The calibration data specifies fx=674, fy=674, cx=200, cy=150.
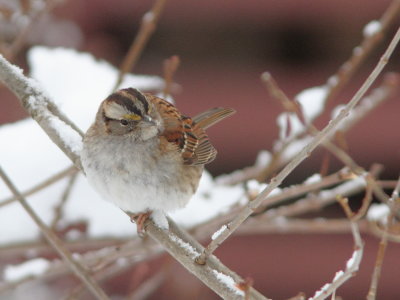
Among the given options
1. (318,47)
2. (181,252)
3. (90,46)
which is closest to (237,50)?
(318,47)

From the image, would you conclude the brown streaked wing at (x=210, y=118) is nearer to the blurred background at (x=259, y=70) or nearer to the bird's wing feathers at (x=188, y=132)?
the bird's wing feathers at (x=188, y=132)

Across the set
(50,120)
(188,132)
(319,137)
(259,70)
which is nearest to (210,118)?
(188,132)

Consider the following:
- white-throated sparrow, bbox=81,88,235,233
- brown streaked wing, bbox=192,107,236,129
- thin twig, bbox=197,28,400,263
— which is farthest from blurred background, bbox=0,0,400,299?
thin twig, bbox=197,28,400,263

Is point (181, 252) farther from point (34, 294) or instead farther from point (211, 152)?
point (34, 294)

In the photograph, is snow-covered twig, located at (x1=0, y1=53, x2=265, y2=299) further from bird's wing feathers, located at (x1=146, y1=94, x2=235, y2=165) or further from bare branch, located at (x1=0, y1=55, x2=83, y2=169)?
bird's wing feathers, located at (x1=146, y1=94, x2=235, y2=165)

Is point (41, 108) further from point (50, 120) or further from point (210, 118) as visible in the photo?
point (210, 118)

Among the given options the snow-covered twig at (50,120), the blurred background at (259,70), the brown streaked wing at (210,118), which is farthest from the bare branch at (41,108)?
the blurred background at (259,70)
